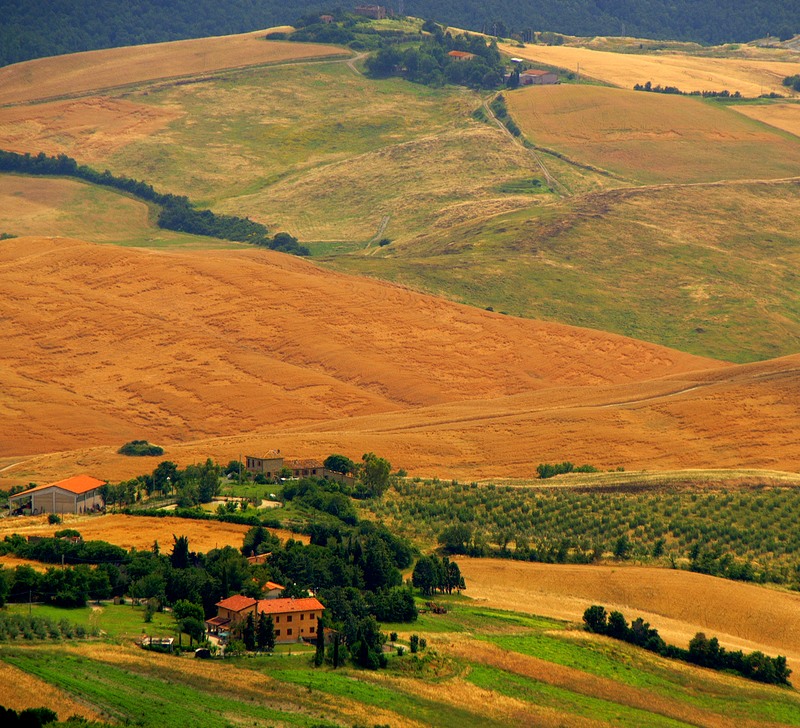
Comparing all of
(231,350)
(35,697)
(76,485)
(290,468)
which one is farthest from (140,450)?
(35,697)

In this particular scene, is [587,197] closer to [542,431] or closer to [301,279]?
[301,279]

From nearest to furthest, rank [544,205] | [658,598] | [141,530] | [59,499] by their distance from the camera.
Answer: [658,598] < [141,530] < [59,499] < [544,205]

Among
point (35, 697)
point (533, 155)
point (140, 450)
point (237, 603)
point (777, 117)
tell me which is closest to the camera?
point (35, 697)

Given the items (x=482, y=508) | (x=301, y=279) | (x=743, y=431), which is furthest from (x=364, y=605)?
(x=301, y=279)

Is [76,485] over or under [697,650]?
over

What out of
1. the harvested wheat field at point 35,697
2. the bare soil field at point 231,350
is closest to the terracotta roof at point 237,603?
the harvested wheat field at point 35,697

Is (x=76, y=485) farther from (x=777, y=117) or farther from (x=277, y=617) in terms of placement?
(x=777, y=117)

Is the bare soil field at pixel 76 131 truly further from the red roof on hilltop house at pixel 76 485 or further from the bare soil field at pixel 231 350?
the red roof on hilltop house at pixel 76 485
